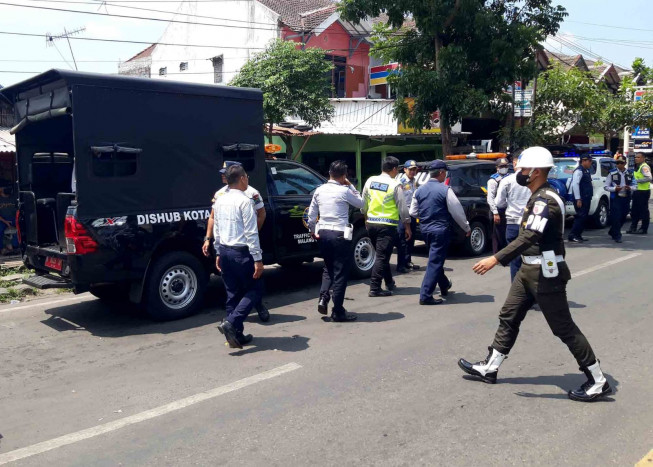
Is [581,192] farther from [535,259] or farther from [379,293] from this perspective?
[535,259]

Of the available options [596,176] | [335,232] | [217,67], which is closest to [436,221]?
[335,232]

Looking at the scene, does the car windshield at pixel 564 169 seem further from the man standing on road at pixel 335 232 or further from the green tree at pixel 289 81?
the man standing on road at pixel 335 232

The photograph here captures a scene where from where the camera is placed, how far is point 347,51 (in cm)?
2383

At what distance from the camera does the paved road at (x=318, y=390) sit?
3.99 m

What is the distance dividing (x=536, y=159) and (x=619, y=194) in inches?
374

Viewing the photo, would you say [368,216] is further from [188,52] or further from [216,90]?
[188,52]

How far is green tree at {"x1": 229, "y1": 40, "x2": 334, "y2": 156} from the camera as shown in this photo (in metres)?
17.4

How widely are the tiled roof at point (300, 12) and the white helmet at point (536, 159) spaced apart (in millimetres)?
18753

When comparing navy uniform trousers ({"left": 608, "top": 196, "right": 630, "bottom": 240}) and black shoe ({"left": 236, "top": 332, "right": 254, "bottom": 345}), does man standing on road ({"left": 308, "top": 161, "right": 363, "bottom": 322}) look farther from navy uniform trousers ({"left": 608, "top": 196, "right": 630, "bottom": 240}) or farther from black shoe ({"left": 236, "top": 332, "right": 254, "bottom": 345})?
navy uniform trousers ({"left": 608, "top": 196, "right": 630, "bottom": 240})

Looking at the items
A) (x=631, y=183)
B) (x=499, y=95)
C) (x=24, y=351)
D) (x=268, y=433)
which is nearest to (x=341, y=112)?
(x=499, y=95)

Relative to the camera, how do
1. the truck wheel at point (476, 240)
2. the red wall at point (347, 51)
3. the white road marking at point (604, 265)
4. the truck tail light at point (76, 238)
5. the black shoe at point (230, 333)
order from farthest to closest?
the red wall at point (347, 51) → the truck wheel at point (476, 240) → the white road marking at point (604, 265) → the truck tail light at point (76, 238) → the black shoe at point (230, 333)

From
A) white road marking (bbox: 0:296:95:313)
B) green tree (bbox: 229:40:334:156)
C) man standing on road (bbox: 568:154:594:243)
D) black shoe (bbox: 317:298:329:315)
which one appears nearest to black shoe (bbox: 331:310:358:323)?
black shoe (bbox: 317:298:329:315)

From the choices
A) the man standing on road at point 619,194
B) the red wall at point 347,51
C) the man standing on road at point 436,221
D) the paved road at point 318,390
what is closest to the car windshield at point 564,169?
the man standing on road at point 619,194

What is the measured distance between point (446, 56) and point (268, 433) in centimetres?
1176
